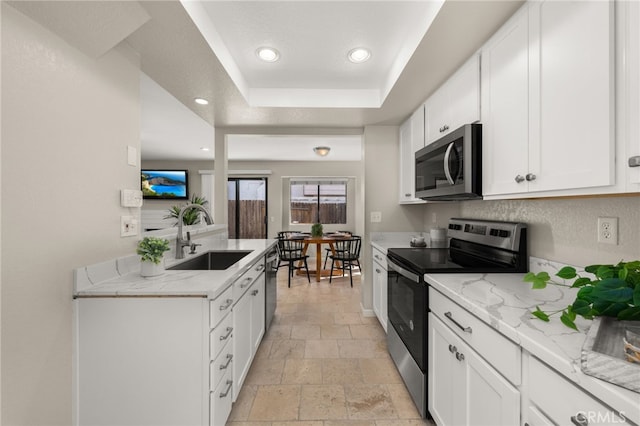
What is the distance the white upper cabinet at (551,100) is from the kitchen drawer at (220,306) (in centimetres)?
155

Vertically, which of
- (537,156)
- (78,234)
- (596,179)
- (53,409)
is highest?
(537,156)

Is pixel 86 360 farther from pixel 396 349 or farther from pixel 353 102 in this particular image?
pixel 353 102

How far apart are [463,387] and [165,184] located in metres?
6.92

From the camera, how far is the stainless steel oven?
162 cm

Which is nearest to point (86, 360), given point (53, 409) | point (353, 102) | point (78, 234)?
point (53, 409)

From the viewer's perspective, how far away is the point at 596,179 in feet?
3.10

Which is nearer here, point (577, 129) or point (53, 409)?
point (577, 129)

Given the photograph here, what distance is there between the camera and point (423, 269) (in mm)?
1634

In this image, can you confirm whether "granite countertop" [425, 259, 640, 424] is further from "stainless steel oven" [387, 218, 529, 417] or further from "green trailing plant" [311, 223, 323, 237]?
"green trailing plant" [311, 223, 323, 237]

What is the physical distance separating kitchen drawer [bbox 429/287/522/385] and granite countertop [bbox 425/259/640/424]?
1.5 inches

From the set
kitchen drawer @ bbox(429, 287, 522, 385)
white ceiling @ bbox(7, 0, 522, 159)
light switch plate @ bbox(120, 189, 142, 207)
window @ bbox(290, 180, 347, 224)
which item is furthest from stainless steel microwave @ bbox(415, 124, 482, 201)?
window @ bbox(290, 180, 347, 224)

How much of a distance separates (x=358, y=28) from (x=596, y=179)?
1.52 metres

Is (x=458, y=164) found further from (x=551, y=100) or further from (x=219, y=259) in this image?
(x=219, y=259)

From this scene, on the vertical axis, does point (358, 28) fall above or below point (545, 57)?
above
